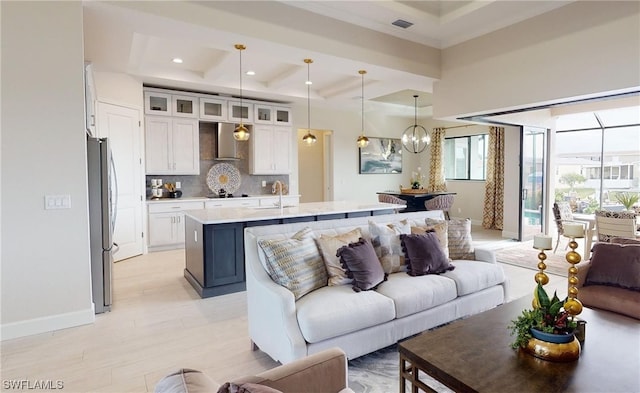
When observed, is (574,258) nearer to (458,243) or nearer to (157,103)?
(458,243)

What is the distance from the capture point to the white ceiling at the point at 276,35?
141 inches

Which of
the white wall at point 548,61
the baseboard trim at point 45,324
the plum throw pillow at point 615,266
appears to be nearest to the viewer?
the plum throw pillow at point 615,266

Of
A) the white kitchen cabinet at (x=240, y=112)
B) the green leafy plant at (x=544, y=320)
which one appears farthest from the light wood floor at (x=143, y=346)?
the white kitchen cabinet at (x=240, y=112)

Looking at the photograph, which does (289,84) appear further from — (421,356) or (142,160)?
(421,356)

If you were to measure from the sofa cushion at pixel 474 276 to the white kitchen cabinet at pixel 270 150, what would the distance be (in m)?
4.93

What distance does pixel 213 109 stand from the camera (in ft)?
22.5

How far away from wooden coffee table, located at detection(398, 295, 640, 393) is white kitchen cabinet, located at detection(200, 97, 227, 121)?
5.96m

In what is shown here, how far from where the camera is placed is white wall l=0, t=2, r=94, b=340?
296 cm

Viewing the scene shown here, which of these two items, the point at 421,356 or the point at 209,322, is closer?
the point at 421,356

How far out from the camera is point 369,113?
921 cm

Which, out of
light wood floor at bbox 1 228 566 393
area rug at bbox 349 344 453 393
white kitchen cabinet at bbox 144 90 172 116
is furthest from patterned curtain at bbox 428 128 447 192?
area rug at bbox 349 344 453 393

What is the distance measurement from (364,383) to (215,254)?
2.29 meters

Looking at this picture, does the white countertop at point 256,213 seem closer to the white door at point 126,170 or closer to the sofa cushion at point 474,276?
the white door at point 126,170

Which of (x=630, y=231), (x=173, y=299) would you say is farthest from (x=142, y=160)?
(x=630, y=231)
